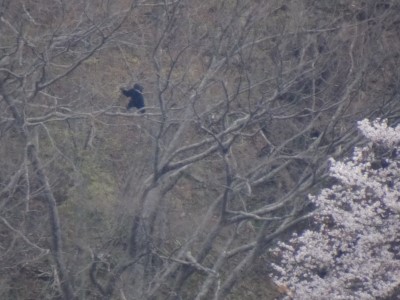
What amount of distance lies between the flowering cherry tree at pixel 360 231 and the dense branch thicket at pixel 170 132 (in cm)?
52

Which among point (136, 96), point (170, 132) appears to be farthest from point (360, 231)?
point (136, 96)

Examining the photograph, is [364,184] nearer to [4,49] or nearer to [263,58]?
[263,58]

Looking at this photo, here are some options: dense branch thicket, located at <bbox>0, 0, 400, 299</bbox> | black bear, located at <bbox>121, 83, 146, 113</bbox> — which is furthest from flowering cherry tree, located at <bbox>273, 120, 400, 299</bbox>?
black bear, located at <bbox>121, 83, 146, 113</bbox>

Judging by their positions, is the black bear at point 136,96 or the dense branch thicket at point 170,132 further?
the black bear at point 136,96

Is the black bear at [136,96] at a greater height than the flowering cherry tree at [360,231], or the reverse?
the black bear at [136,96]

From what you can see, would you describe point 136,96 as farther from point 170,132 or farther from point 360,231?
point 360,231

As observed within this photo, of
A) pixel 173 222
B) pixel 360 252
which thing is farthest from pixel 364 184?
pixel 173 222

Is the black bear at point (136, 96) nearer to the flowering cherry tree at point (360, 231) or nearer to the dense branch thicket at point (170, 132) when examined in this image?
the dense branch thicket at point (170, 132)

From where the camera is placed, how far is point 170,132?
9.55 meters

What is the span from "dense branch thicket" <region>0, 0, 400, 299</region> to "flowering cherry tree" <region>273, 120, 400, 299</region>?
0.52 metres

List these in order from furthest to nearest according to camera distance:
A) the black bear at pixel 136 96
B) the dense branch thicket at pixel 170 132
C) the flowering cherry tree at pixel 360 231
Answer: the black bear at pixel 136 96 → the dense branch thicket at pixel 170 132 → the flowering cherry tree at pixel 360 231

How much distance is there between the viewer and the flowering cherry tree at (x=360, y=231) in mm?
7016

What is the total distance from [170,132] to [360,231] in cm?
321

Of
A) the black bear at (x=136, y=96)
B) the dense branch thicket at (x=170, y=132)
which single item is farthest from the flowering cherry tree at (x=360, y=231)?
the black bear at (x=136, y=96)
